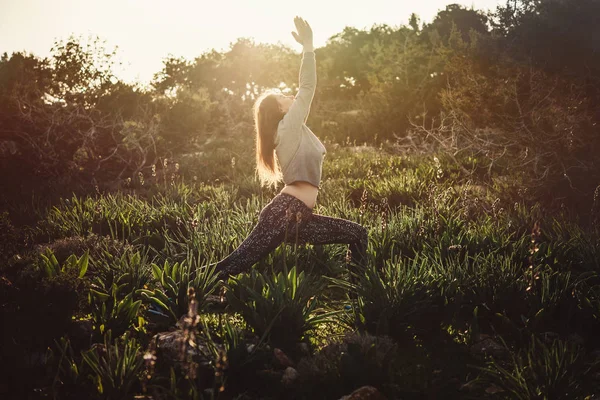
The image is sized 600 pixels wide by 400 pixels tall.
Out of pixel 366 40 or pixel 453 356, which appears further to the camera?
pixel 366 40

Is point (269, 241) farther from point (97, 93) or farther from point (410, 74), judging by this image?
point (410, 74)

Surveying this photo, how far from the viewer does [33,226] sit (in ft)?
24.1

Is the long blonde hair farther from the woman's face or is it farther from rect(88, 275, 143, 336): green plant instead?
rect(88, 275, 143, 336): green plant

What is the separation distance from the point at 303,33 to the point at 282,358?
2623 millimetres

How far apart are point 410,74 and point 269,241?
1785 centimetres

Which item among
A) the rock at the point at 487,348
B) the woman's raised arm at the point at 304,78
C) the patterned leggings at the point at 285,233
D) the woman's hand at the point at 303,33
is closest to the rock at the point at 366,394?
the rock at the point at 487,348

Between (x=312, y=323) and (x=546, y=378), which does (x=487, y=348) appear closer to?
(x=546, y=378)

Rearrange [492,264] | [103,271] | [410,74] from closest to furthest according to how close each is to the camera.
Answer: [492,264]
[103,271]
[410,74]

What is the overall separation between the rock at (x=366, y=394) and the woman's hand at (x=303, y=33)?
2722 millimetres

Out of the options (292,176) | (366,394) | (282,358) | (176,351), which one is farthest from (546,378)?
(292,176)

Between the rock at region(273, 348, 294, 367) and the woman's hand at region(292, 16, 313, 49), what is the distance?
2451 millimetres

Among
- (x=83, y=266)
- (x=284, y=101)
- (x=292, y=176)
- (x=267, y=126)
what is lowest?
(x=83, y=266)

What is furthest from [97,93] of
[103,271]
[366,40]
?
[366,40]

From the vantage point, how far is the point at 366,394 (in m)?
2.71
